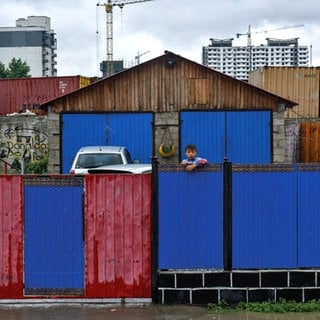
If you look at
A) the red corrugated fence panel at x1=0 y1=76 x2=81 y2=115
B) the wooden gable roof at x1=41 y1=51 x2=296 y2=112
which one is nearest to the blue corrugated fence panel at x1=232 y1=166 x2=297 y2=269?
the wooden gable roof at x1=41 y1=51 x2=296 y2=112

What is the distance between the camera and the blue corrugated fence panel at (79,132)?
65.8 ft

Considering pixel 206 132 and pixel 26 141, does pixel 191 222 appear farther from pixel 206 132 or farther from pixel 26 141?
pixel 26 141

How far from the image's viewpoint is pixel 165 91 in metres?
20.1

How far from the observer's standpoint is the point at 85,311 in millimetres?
7613

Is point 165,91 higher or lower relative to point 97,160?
higher

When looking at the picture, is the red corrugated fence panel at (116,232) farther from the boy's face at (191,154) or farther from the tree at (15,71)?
the tree at (15,71)

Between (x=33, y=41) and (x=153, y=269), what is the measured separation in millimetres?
114287

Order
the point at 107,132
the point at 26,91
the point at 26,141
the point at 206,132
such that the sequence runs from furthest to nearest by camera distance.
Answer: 1. the point at 26,91
2. the point at 26,141
3. the point at 107,132
4. the point at 206,132

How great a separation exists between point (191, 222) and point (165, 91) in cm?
1267

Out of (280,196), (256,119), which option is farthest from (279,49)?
(280,196)

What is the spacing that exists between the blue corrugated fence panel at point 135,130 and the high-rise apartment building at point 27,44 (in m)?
97.9

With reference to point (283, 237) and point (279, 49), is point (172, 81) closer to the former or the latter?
point (283, 237)

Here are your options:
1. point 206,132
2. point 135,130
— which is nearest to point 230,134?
point 206,132

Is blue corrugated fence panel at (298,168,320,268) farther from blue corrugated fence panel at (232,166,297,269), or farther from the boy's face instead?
the boy's face
